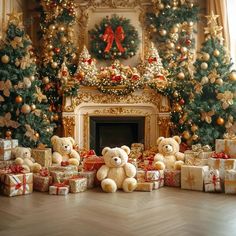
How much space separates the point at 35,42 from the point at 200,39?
3188 millimetres

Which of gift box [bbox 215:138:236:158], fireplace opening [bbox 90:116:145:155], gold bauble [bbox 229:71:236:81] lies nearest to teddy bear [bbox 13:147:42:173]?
fireplace opening [bbox 90:116:145:155]

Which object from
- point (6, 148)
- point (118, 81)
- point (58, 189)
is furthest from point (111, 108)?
point (58, 189)

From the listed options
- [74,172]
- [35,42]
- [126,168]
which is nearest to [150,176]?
[126,168]

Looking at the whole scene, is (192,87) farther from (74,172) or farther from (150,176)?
(74,172)

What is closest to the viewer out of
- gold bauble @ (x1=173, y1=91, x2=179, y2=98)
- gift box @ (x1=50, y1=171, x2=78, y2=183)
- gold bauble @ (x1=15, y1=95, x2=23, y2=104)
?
gift box @ (x1=50, y1=171, x2=78, y2=183)

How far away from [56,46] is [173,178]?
357cm

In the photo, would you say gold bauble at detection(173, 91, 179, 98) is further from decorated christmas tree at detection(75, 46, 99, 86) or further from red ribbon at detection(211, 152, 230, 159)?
red ribbon at detection(211, 152, 230, 159)

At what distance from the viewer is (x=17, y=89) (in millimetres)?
6270

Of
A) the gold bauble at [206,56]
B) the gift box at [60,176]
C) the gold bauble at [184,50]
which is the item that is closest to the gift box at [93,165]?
the gift box at [60,176]

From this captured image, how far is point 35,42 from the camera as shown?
7941 millimetres

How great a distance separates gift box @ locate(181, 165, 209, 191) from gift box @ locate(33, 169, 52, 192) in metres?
1.74

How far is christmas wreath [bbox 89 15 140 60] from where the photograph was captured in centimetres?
743

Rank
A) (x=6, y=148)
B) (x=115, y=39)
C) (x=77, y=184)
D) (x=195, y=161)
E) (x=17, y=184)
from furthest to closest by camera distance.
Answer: (x=115, y=39) < (x=6, y=148) < (x=195, y=161) < (x=77, y=184) < (x=17, y=184)

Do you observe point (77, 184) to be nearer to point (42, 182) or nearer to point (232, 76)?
point (42, 182)
